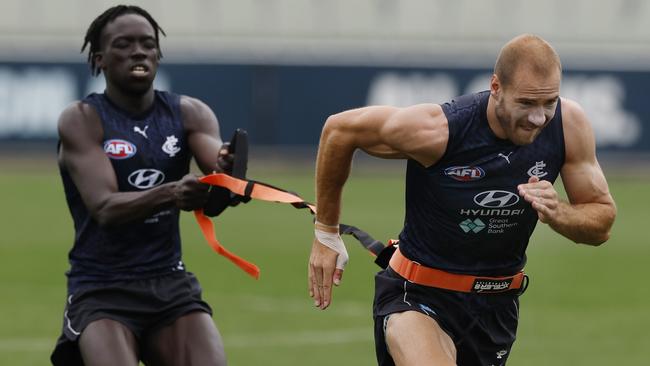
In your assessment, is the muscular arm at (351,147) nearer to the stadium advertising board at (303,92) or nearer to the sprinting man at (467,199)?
the sprinting man at (467,199)

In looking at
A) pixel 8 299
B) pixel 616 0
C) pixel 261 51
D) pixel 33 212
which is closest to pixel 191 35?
pixel 261 51

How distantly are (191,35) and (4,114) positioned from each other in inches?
290

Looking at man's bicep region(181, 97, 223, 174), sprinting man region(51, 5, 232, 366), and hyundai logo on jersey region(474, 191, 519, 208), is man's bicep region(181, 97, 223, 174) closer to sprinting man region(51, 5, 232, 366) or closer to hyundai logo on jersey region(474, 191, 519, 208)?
sprinting man region(51, 5, 232, 366)

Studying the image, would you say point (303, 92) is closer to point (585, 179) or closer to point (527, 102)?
point (585, 179)

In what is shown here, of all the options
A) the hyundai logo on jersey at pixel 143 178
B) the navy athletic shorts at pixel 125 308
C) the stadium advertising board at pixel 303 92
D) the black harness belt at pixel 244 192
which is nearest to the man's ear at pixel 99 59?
the hyundai logo on jersey at pixel 143 178

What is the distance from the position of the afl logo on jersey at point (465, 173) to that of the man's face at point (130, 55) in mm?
1867

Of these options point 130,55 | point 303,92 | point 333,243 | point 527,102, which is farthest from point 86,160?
point 303,92

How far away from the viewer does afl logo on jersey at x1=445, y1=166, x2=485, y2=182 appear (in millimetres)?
7715

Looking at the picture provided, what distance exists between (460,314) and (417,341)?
16.9 inches

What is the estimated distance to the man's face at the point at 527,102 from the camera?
737 centimetres

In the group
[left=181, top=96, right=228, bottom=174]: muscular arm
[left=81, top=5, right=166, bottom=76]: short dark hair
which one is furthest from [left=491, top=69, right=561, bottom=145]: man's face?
[left=81, top=5, right=166, bottom=76]: short dark hair

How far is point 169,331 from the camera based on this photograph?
27.4 feet

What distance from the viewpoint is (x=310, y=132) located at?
104ft

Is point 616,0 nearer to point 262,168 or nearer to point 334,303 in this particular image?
point 262,168
